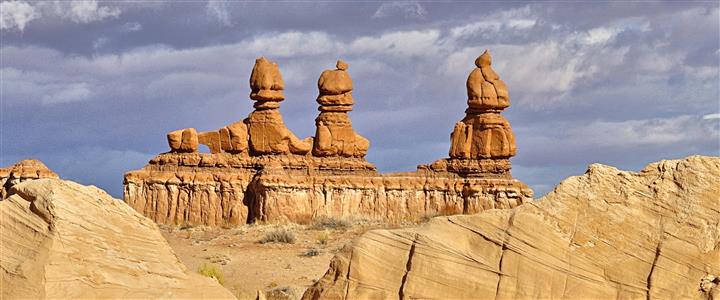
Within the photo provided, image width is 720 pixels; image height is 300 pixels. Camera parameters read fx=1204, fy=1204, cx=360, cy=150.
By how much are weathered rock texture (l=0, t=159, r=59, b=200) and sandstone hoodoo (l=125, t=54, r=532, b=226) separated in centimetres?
719

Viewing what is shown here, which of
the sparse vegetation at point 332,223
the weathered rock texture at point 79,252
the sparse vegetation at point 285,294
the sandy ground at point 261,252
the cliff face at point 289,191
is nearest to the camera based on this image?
the weathered rock texture at point 79,252

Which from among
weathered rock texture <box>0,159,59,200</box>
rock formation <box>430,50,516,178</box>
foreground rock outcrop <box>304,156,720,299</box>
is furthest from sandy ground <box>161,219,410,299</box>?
weathered rock texture <box>0,159,59,200</box>

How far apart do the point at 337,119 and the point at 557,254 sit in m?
37.4

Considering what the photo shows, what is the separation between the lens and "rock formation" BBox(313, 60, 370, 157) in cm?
4944

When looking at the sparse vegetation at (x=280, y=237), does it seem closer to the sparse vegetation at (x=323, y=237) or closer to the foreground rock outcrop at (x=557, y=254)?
the sparse vegetation at (x=323, y=237)

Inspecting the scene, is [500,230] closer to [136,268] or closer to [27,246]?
[136,268]

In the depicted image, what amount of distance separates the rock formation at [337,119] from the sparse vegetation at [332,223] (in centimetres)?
487

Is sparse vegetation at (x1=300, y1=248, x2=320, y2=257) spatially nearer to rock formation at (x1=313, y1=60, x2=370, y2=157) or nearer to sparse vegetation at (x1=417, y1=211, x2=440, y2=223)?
sparse vegetation at (x1=417, y1=211, x2=440, y2=223)

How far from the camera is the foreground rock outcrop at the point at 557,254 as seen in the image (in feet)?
41.3

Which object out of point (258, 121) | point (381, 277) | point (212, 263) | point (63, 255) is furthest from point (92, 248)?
point (258, 121)

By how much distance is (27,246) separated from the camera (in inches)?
474

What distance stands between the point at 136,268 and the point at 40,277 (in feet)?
3.28

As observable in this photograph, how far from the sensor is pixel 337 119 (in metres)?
49.9

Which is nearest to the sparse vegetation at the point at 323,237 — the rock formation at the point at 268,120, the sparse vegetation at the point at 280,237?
the sparse vegetation at the point at 280,237
